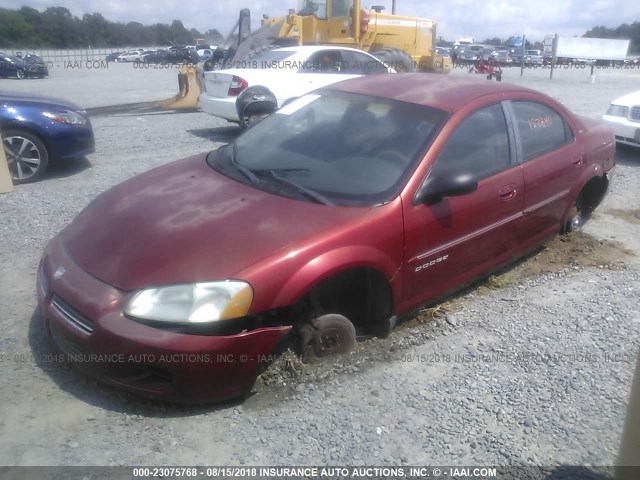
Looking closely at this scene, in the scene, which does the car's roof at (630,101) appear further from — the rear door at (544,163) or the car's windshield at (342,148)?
the car's windshield at (342,148)

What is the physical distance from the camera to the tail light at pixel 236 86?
935 cm

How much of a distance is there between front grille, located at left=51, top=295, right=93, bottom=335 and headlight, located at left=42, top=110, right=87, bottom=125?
4.58m

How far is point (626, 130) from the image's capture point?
823 cm

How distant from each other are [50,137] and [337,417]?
5529mm

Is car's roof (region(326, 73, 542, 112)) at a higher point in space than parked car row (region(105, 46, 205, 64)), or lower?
higher

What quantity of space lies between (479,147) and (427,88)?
1.92 feet

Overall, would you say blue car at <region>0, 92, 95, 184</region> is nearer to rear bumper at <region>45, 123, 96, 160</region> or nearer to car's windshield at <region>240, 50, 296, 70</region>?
rear bumper at <region>45, 123, 96, 160</region>

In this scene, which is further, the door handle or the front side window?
the door handle

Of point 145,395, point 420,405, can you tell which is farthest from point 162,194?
point 420,405

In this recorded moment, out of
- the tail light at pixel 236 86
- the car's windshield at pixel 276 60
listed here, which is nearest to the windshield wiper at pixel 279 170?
the tail light at pixel 236 86

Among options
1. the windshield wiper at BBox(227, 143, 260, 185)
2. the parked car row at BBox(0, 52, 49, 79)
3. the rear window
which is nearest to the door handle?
the windshield wiper at BBox(227, 143, 260, 185)

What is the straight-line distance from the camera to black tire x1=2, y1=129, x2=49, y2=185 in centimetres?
650

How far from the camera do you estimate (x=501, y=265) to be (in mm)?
4090

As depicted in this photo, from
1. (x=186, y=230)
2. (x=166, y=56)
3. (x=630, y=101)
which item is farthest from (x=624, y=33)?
(x=186, y=230)
